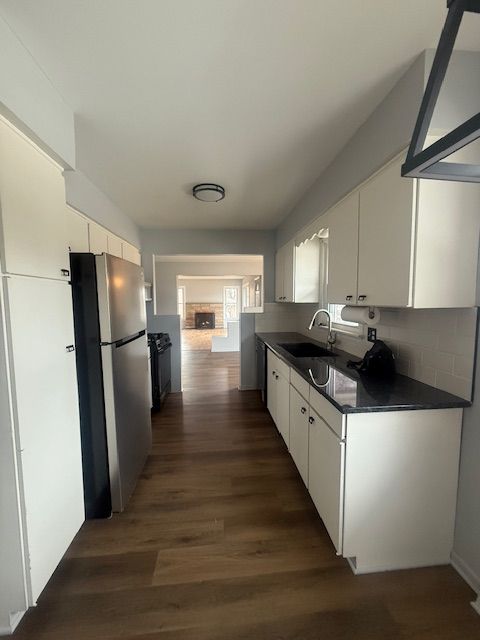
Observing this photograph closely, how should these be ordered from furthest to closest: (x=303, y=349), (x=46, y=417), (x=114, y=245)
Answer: (x=303, y=349) → (x=114, y=245) → (x=46, y=417)

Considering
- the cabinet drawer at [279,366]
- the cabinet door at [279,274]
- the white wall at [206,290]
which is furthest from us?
the white wall at [206,290]

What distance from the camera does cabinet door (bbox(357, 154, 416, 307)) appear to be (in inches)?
50.0

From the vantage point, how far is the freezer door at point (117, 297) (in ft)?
5.25

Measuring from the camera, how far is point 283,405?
2.47 m

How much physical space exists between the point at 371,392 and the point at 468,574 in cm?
97

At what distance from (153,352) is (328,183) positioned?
2615 millimetres

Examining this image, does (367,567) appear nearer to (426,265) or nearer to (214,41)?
(426,265)

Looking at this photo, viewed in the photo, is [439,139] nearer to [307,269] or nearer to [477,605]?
[477,605]

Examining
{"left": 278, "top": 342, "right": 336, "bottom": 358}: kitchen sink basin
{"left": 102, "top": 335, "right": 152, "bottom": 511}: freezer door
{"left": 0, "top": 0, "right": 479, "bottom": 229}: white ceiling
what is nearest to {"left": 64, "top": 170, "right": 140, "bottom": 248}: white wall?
{"left": 0, "top": 0, "right": 479, "bottom": 229}: white ceiling

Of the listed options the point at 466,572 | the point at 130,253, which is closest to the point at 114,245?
the point at 130,253

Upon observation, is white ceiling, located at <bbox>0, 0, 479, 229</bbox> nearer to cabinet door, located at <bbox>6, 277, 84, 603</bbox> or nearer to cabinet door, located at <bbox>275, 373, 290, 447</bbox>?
cabinet door, located at <bbox>6, 277, 84, 603</bbox>

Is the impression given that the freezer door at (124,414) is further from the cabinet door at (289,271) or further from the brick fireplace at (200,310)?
the brick fireplace at (200,310)

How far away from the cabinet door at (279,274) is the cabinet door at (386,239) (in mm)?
A: 2016

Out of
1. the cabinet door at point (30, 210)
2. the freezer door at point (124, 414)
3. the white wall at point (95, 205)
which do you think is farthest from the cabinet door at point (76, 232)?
the freezer door at point (124, 414)
